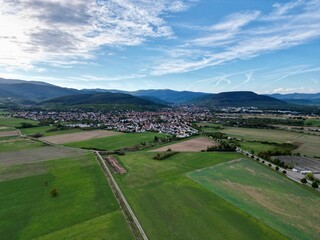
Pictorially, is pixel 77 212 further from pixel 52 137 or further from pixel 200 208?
pixel 52 137

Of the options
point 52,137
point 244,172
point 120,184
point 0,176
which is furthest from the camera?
point 52,137

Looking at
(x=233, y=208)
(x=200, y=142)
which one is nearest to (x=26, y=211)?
(x=233, y=208)

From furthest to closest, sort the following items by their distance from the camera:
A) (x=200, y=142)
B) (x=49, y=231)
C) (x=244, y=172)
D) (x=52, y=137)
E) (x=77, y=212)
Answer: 1. (x=52, y=137)
2. (x=200, y=142)
3. (x=244, y=172)
4. (x=77, y=212)
5. (x=49, y=231)

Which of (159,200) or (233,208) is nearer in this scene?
(233,208)

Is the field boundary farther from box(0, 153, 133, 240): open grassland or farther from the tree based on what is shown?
the tree

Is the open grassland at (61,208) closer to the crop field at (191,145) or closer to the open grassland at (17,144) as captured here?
the open grassland at (17,144)

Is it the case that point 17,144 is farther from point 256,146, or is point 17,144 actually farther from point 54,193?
point 256,146

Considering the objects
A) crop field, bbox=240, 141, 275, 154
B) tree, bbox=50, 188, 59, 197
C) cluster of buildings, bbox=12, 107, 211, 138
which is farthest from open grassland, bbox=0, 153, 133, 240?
cluster of buildings, bbox=12, 107, 211, 138
